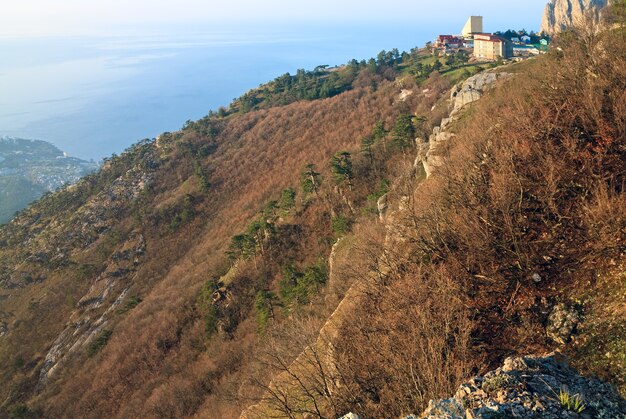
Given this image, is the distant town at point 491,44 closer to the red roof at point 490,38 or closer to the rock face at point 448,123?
the red roof at point 490,38

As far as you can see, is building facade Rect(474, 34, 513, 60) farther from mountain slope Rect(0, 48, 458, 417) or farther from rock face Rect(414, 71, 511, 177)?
rock face Rect(414, 71, 511, 177)

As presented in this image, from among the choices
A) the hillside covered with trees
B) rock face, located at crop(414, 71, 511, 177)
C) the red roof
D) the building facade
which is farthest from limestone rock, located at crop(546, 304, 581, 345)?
the red roof

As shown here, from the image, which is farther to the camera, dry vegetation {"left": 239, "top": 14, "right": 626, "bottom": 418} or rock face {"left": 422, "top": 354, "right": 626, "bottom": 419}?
dry vegetation {"left": 239, "top": 14, "right": 626, "bottom": 418}

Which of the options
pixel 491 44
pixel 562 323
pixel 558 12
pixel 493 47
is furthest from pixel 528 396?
pixel 558 12

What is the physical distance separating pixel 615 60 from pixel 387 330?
17586mm

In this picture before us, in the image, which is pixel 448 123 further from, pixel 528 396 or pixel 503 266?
pixel 528 396

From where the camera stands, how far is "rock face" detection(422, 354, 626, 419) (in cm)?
777

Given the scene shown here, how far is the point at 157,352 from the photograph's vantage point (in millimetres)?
37719

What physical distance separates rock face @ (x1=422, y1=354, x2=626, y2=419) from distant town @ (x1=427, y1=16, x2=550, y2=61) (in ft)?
220

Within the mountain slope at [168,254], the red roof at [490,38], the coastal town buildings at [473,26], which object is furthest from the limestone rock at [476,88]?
the coastal town buildings at [473,26]

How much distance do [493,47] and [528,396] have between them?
82733mm

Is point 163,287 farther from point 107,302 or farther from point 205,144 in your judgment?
point 205,144

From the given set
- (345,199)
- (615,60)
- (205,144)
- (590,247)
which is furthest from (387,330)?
(205,144)

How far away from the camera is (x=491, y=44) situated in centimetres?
7500
